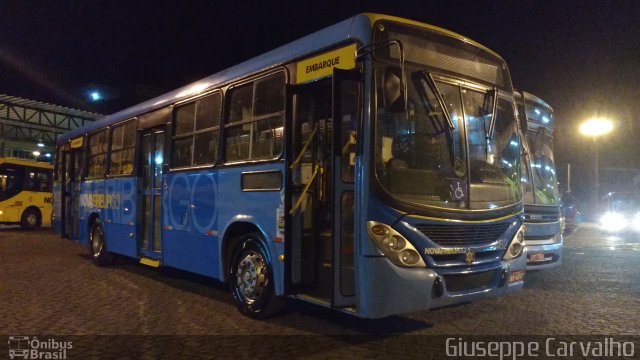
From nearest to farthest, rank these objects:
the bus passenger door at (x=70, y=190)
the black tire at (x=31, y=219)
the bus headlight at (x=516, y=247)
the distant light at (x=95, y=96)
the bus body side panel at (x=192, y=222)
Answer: the bus headlight at (x=516, y=247), the bus body side panel at (x=192, y=222), the bus passenger door at (x=70, y=190), the black tire at (x=31, y=219), the distant light at (x=95, y=96)

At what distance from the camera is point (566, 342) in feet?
17.2

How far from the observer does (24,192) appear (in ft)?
70.9

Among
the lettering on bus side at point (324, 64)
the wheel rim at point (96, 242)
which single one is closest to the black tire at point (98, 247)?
the wheel rim at point (96, 242)

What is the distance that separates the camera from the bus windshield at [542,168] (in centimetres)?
920

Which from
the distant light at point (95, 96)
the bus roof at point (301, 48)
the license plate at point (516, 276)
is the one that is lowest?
the license plate at point (516, 276)

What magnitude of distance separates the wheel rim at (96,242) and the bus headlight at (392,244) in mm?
8041

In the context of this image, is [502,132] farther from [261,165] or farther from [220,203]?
[220,203]

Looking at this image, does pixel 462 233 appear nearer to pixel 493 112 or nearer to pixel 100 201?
pixel 493 112

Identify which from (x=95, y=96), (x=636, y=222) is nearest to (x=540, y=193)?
(x=636, y=222)

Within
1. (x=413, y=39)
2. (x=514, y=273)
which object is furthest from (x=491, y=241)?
(x=413, y=39)

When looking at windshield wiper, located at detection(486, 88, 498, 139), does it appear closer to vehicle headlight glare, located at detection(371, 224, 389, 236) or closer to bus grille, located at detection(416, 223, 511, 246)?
bus grille, located at detection(416, 223, 511, 246)

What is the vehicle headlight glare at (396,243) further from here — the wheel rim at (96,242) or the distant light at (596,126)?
the distant light at (596,126)

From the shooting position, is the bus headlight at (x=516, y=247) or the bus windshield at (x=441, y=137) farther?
the bus headlight at (x=516, y=247)

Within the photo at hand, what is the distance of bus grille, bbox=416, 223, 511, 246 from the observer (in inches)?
192
